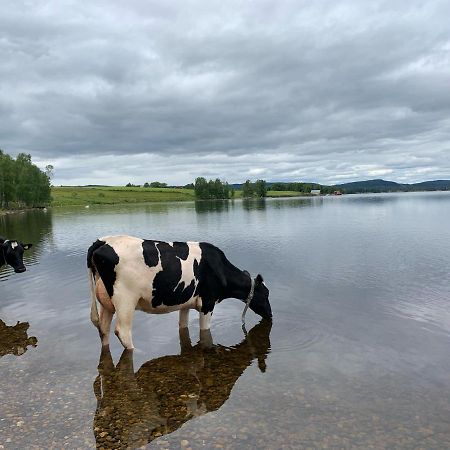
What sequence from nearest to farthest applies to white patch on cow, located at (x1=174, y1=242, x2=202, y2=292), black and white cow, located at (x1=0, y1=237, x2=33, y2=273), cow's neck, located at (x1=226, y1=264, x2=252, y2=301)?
1. white patch on cow, located at (x1=174, y1=242, x2=202, y2=292)
2. cow's neck, located at (x1=226, y1=264, x2=252, y2=301)
3. black and white cow, located at (x1=0, y1=237, x2=33, y2=273)

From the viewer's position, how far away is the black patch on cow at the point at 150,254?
925 centimetres

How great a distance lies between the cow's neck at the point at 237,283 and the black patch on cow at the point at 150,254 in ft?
7.62

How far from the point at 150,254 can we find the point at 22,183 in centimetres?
10827

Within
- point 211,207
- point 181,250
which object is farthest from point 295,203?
point 181,250

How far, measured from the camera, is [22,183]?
346ft

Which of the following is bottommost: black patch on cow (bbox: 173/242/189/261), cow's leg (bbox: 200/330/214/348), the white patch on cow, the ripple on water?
the ripple on water

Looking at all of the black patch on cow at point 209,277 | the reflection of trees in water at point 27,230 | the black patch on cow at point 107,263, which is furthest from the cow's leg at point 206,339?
the reflection of trees in water at point 27,230

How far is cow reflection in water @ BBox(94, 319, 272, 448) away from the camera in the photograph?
21.1 feet

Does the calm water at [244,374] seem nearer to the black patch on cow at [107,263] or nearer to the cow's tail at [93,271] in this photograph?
the cow's tail at [93,271]

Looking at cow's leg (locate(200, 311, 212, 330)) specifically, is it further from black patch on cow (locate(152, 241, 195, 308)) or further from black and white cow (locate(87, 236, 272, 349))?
black patch on cow (locate(152, 241, 195, 308))

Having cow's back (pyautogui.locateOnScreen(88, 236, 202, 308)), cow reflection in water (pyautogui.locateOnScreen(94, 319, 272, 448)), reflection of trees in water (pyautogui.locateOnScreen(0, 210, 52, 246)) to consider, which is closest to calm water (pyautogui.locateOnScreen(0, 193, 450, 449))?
cow reflection in water (pyautogui.locateOnScreen(94, 319, 272, 448))

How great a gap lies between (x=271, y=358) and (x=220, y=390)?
6.35ft

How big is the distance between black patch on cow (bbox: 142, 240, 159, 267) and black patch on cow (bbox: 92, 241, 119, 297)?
0.63 metres

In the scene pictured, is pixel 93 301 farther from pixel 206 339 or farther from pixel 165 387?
pixel 206 339
